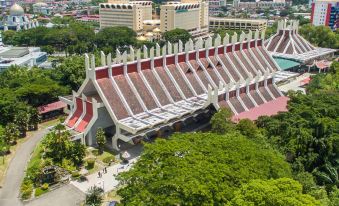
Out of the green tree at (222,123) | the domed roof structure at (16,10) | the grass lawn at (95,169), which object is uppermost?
the domed roof structure at (16,10)

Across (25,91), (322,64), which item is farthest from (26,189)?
(322,64)

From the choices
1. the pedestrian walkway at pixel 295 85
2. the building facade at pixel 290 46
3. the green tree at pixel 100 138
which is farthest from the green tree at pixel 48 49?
the green tree at pixel 100 138

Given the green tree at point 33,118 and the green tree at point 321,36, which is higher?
the green tree at point 321,36

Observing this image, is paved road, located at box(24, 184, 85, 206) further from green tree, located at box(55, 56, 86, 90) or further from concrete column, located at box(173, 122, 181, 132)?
green tree, located at box(55, 56, 86, 90)

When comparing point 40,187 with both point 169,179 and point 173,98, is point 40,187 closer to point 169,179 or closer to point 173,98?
point 169,179

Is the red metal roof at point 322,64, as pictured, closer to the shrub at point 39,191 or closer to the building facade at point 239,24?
the building facade at point 239,24

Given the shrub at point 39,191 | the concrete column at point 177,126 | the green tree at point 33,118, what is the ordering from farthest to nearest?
the green tree at point 33,118 → the concrete column at point 177,126 → the shrub at point 39,191

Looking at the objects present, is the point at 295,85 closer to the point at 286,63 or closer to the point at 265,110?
the point at 286,63
